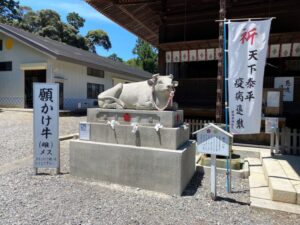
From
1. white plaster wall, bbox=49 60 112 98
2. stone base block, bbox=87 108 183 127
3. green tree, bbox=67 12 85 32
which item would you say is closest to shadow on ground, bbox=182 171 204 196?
stone base block, bbox=87 108 183 127

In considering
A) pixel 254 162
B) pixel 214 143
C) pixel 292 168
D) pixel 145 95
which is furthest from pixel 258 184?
pixel 145 95

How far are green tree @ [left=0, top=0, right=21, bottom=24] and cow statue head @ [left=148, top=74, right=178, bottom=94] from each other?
105 ft

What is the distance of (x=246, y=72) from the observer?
416 cm

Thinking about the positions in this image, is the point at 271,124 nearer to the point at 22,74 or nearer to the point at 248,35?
the point at 248,35

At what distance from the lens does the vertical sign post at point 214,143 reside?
11.8ft

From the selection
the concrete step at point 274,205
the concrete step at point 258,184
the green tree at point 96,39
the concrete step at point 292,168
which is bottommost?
the concrete step at point 274,205

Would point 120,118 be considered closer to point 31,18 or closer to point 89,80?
point 89,80

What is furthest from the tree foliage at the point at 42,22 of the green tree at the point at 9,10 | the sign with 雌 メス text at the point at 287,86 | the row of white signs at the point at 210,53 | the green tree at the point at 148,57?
the sign with 雌 メス text at the point at 287,86

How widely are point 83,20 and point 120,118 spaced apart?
1609 inches

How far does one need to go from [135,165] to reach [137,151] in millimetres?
242

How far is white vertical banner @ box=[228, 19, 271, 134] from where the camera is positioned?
160 inches

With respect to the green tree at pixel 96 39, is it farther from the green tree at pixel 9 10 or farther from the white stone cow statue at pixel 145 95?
the white stone cow statue at pixel 145 95

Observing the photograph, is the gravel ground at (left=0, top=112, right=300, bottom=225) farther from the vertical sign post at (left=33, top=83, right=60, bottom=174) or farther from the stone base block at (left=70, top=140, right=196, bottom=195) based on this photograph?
the vertical sign post at (left=33, top=83, right=60, bottom=174)

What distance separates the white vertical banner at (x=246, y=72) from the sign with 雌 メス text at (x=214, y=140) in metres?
0.65
